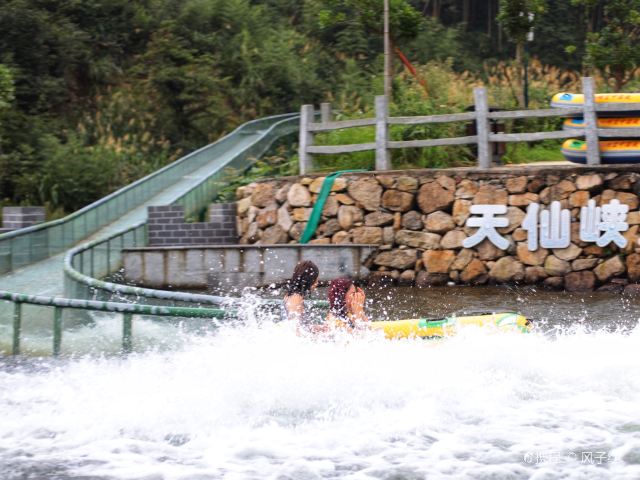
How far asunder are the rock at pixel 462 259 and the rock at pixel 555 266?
1179mm

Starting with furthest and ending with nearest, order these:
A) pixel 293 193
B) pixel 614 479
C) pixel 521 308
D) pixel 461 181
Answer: pixel 293 193
pixel 461 181
pixel 521 308
pixel 614 479

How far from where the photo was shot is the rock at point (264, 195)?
56.9 ft

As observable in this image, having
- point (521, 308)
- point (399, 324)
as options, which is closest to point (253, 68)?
point (521, 308)

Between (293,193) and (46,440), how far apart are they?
33.5 ft

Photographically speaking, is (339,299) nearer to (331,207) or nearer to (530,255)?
(530,255)

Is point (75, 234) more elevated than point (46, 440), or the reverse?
point (75, 234)

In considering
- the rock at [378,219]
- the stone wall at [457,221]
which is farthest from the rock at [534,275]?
the rock at [378,219]

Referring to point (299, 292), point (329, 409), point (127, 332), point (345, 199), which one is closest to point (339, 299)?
point (299, 292)

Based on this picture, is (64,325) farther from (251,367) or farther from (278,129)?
(278,129)

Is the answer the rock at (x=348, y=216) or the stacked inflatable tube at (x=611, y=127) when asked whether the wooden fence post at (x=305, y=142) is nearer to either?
the rock at (x=348, y=216)

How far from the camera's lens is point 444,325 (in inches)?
358

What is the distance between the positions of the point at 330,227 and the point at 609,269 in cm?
452

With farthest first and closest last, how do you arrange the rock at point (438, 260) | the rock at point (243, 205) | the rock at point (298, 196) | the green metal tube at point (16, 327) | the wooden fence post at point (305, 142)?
the rock at point (243, 205) < the wooden fence post at point (305, 142) < the rock at point (298, 196) < the rock at point (438, 260) < the green metal tube at point (16, 327)

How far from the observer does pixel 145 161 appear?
2759 cm
